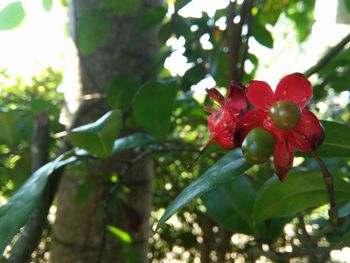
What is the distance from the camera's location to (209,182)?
0.39 metres

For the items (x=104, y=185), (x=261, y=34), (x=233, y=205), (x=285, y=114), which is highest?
(x=285, y=114)

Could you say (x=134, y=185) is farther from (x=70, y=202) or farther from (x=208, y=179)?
(x=208, y=179)

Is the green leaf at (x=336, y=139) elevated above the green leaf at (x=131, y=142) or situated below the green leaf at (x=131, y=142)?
above

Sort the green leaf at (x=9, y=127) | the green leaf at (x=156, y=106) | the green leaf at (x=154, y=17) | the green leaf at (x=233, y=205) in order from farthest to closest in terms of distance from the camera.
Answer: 1. the green leaf at (x=154, y=17)
2. the green leaf at (x=9, y=127)
3. the green leaf at (x=156, y=106)
4. the green leaf at (x=233, y=205)

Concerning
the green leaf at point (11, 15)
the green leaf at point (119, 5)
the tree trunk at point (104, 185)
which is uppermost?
the green leaf at point (11, 15)

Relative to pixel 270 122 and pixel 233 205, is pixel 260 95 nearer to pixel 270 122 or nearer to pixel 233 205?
pixel 270 122

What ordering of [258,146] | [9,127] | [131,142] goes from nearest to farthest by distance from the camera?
1. [258,146]
2. [131,142]
3. [9,127]

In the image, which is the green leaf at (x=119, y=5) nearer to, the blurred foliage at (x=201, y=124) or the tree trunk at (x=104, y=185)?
the blurred foliage at (x=201, y=124)

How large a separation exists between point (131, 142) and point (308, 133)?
14.9 inches

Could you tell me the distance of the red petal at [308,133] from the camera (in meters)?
0.34

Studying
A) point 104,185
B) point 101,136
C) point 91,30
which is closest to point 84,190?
point 104,185

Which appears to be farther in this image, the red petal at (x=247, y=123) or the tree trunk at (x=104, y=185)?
the tree trunk at (x=104, y=185)

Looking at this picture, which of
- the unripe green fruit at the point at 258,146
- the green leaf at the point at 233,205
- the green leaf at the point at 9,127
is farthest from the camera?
the green leaf at the point at 9,127

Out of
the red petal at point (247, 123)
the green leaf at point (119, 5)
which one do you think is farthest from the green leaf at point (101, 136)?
the green leaf at point (119, 5)
